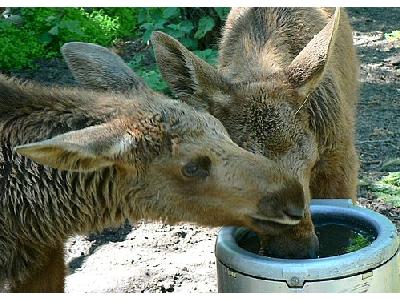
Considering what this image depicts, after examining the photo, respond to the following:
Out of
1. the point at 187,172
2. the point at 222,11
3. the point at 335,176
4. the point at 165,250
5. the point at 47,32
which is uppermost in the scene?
the point at 222,11

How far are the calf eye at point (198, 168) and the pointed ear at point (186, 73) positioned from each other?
69cm

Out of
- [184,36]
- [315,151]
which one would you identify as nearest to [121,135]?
[315,151]

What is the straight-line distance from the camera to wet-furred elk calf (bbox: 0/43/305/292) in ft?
15.8

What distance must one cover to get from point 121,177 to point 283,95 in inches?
49.3

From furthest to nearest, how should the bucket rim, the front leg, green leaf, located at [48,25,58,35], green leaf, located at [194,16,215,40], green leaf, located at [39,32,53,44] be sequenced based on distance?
1. green leaf, located at [39,32,53,44]
2. green leaf, located at [48,25,58,35]
3. green leaf, located at [194,16,215,40]
4. the front leg
5. the bucket rim

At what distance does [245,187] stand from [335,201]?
963mm

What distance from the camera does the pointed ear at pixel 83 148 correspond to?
4277 millimetres

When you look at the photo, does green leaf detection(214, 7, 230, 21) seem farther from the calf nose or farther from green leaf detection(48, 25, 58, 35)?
the calf nose

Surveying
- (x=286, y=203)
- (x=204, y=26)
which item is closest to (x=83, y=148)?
(x=286, y=203)

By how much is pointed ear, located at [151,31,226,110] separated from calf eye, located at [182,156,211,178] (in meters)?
0.69

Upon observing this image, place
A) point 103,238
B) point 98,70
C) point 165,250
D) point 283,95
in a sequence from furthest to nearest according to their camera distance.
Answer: point 103,238
point 165,250
point 98,70
point 283,95

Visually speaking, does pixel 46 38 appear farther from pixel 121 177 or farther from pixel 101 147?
pixel 101 147

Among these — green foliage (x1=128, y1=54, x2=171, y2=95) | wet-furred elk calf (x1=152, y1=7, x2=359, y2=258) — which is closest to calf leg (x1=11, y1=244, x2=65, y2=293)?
wet-furred elk calf (x1=152, y1=7, x2=359, y2=258)

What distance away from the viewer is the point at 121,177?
16.2 ft
